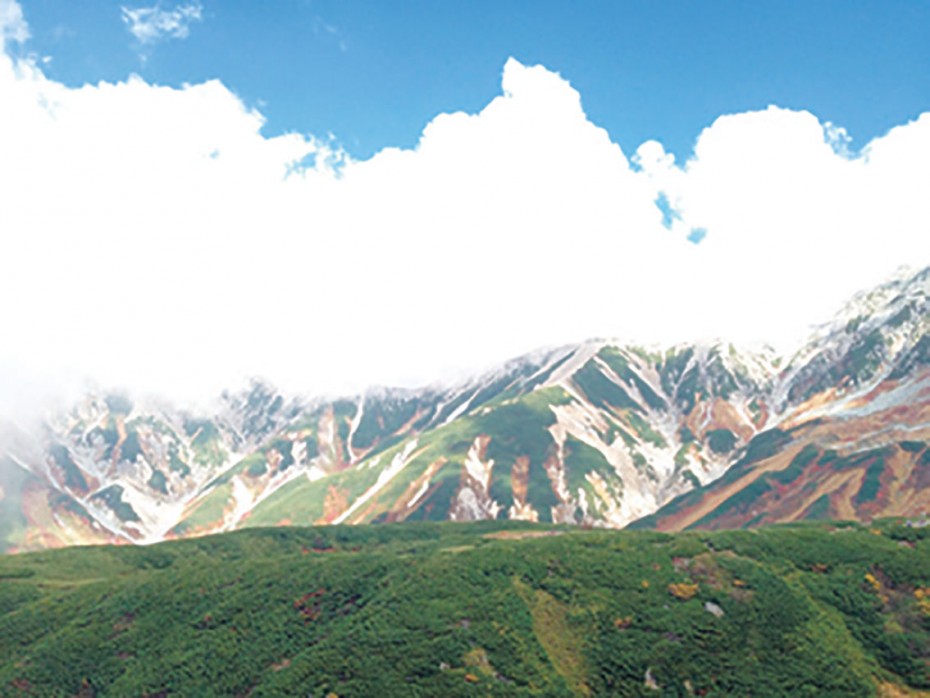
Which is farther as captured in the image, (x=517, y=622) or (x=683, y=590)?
(x=683, y=590)

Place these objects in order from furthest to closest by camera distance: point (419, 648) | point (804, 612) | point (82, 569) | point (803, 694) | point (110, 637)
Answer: point (82, 569), point (110, 637), point (804, 612), point (419, 648), point (803, 694)

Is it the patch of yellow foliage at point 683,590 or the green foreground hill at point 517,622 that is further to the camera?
the patch of yellow foliage at point 683,590

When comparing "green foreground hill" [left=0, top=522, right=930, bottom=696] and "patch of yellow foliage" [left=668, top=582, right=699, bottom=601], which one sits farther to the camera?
"patch of yellow foliage" [left=668, top=582, right=699, bottom=601]

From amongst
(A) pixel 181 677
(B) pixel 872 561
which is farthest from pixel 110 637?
(B) pixel 872 561

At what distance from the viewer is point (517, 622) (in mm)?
117812

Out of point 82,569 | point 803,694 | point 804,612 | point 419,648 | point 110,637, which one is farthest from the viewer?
point 82,569

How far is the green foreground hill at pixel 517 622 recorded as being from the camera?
109000 mm

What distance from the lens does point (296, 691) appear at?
108 meters

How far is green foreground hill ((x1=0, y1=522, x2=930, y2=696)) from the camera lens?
109m

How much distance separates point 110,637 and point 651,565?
88.4m

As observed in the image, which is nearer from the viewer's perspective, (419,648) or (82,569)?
(419,648)

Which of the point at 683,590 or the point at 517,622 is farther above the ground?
the point at 517,622

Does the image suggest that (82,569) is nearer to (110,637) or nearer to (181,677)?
(110,637)

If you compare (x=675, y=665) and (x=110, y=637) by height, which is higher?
(x=110, y=637)
